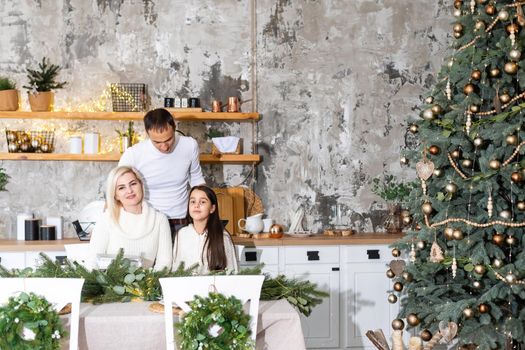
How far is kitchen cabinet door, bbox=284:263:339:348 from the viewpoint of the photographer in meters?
5.64

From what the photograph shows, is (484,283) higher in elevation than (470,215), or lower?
lower

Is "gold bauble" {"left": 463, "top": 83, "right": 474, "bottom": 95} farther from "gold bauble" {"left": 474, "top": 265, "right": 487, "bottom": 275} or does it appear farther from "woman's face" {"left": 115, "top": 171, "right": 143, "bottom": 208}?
"woman's face" {"left": 115, "top": 171, "right": 143, "bottom": 208}

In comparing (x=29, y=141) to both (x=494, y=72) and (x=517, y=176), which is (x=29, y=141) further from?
(x=517, y=176)

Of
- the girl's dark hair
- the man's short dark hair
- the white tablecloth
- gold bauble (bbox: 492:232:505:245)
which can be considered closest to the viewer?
the white tablecloth

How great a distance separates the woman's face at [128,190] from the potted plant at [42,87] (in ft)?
6.14

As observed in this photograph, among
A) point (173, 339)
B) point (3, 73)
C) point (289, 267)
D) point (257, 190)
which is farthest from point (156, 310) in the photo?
point (3, 73)

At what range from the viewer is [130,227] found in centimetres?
437

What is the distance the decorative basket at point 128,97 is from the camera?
594cm

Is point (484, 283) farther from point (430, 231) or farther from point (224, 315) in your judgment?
point (224, 315)

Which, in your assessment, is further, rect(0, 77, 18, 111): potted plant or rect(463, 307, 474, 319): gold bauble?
rect(0, 77, 18, 111): potted plant

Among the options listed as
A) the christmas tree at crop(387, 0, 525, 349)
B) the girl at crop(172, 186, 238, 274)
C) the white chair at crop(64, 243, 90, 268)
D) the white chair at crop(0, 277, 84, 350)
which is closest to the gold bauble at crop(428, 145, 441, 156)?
the christmas tree at crop(387, 0, 525, 349)

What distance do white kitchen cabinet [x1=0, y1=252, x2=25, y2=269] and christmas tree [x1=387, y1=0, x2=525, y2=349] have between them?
2734mm

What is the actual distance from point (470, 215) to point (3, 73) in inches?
152

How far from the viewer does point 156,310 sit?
3.18m
